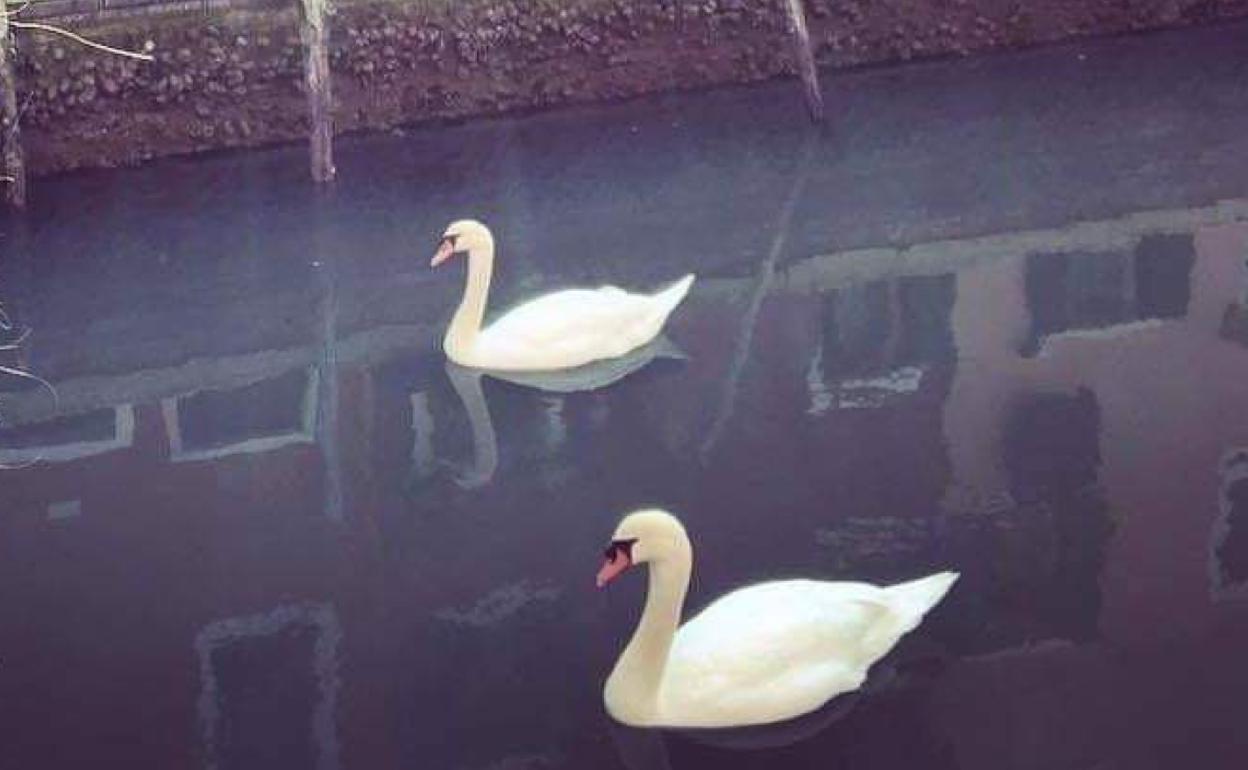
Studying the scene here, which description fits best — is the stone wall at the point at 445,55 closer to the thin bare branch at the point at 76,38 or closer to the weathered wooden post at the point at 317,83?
the thin bare branch at the point at 76,38

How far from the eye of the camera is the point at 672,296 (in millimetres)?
11164

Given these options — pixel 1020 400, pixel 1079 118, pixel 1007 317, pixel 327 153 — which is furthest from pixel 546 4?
pixel 1020 400

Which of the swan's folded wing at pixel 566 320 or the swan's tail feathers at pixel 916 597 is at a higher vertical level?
the swan's folded wing at pixel 566 320

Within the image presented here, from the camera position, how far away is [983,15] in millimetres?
16547

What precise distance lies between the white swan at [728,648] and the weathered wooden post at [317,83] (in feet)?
26.3

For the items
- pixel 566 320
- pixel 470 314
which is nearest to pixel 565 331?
pixel 566 320

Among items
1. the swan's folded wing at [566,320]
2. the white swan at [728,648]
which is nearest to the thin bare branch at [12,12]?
the swan's folded wing at [566,320]

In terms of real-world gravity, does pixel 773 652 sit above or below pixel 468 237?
below

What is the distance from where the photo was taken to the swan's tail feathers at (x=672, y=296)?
11062 mm

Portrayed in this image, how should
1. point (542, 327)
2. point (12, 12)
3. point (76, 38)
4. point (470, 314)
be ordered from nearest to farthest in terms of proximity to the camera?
point (542, 327)
point (470, 314)
point (76, 38)
point (12, 12)

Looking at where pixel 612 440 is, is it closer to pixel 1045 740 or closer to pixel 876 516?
pixel 876 516

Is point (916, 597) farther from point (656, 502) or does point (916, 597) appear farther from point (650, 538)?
point (656, 502)

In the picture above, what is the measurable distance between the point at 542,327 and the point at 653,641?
368 centimetres

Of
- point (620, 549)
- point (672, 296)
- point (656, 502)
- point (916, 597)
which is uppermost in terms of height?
point (672, 296)
